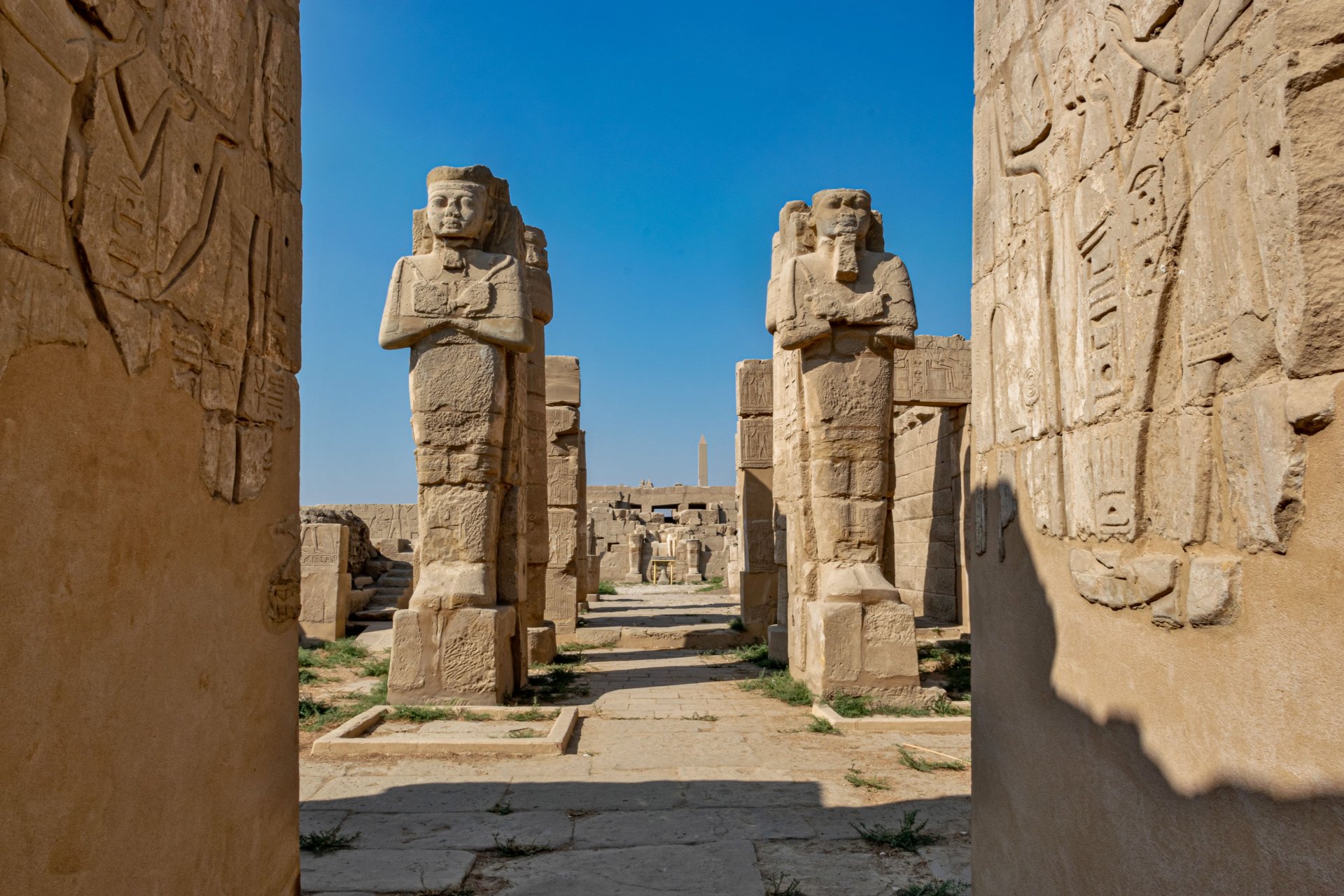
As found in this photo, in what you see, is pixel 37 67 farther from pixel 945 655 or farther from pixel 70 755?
pixel 945 655

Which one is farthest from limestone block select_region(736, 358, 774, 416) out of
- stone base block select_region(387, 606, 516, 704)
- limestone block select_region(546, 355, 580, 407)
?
stone base block select_region(387, 606, 516, 704)

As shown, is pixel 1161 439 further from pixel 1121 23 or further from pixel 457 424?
pixel 457 424

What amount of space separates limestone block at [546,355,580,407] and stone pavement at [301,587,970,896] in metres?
6.46

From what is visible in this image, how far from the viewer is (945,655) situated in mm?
9039

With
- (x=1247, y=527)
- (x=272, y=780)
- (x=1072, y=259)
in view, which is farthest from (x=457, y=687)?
(x=1247, y=527)

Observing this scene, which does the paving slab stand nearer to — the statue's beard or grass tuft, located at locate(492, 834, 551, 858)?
grass tuft, located at locate(492, 834, 551, 858)

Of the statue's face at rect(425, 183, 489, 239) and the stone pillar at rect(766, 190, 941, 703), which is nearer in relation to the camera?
the statue's face at rect(425, 183, 489, 239)

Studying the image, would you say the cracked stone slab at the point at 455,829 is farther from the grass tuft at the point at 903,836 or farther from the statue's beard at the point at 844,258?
the statue's beard at the point at 844,258

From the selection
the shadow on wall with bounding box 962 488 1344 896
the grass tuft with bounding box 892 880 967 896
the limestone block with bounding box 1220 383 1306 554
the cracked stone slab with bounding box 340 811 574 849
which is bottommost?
the cracked stone slab with bounding box 340 811 574 849

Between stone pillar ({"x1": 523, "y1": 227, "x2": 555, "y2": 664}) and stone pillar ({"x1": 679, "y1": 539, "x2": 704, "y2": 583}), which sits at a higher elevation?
stone pillar ({"x1": 523, "y1": 227, "x2": 555, "y2": 664})

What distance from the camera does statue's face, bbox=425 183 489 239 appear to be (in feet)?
22.2

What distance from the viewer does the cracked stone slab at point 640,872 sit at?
3.47m

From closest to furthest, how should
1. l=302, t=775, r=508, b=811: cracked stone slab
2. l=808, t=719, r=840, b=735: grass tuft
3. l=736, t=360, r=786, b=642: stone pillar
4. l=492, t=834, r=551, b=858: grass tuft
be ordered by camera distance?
l=492, t=834, r=551, b=858: grass tuft → l=302, t=775, r=508, b=811: cracked stone slab → l=808, t=719, r=840, b=735: grass tuft → l=736, t=360, r=786, b=642: stone pillar

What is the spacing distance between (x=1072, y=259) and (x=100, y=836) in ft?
8.81
